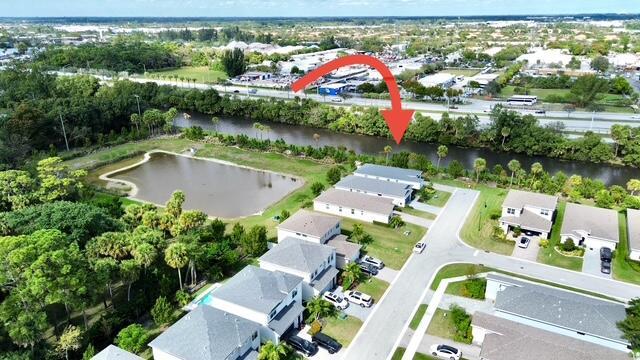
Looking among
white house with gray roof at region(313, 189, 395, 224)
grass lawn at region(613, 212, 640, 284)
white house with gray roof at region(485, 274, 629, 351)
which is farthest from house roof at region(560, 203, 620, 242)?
white house with gray roof at region(313, 189, 395, 224)

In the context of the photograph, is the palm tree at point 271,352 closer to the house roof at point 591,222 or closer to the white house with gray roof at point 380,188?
the white house with gray roof at point 380,188

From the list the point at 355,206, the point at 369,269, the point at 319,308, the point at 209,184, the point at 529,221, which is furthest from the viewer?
the point at 209,184

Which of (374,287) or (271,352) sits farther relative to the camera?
(374,287)

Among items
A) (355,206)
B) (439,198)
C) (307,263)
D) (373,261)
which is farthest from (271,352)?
(439,198)

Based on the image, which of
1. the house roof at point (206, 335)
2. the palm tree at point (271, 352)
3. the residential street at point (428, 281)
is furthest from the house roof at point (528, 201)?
the house roof at point (206, 335)

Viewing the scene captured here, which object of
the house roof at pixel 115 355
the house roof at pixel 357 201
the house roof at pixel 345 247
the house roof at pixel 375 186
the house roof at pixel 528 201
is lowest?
the house roof at pixel 345 247

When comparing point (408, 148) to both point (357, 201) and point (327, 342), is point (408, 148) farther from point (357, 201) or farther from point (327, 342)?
point (327, 342)
